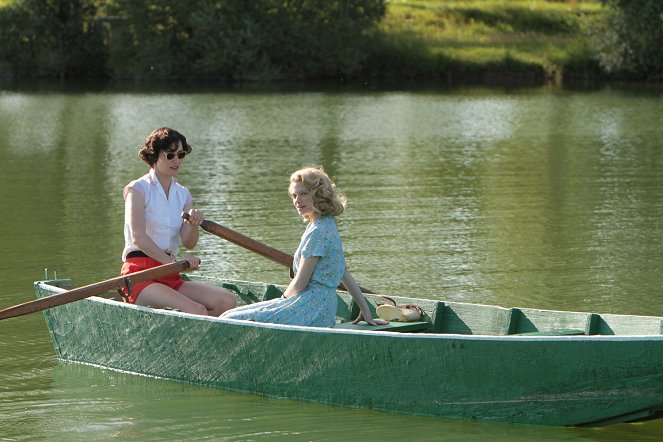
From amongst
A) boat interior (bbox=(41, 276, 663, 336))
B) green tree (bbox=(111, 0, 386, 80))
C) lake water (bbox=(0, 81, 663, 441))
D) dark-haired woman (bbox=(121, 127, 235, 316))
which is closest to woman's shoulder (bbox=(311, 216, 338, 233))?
boat interior (bbox=(41, 276, 663, 336))

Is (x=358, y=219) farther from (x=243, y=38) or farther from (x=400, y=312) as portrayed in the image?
(x=243, y=38)

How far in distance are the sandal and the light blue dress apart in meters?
0.66

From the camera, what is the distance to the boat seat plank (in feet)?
25.9

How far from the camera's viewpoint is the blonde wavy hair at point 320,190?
729 centimetres

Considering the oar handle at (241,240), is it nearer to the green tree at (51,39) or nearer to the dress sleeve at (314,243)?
the dress sleeve at (314,243)

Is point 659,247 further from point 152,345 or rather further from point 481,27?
point 481,27

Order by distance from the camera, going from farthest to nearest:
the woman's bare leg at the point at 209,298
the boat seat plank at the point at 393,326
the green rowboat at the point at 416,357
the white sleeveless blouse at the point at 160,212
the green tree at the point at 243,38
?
the green tree at the point at 243,38
the woman's bare leg at the point at 209,298
the white sleeveless blouse at the point at 160,212
the boat seat plank at the point at 393,326
the green rowboat at the point at 416,357

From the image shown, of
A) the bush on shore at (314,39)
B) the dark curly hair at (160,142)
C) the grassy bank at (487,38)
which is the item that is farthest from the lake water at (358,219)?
the bush on shore at (314,39)

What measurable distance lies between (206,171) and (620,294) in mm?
9561

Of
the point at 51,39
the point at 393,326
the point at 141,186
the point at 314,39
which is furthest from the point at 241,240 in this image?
the point at 51,39

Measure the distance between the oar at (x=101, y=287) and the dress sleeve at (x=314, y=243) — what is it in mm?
876

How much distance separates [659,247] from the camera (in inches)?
511

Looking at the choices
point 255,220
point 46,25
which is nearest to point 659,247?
point 255,220

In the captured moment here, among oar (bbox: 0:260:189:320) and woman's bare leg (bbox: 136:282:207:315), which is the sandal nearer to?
woman's bare leg (bbox: 136:282:207:315)
